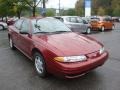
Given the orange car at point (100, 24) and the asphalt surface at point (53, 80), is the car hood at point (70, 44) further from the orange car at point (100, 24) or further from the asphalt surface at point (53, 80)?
the orange car at point (100, 24)

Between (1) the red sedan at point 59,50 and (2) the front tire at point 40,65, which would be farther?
(2) the front tire at point 40,65

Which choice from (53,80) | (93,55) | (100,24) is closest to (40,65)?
(53,80)

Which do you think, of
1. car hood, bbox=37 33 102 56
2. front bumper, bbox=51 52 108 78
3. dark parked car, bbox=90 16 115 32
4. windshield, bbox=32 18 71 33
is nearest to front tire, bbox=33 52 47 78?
car hood, bbox=37 33 102 56

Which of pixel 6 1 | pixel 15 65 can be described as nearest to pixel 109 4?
pixel 6 1

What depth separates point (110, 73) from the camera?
558 centimetres

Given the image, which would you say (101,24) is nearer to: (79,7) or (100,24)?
(100,24)

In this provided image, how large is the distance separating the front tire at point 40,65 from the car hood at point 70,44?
438 mm

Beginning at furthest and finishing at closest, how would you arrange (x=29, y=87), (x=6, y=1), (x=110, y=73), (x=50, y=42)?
(x=6, y=1), (x=110, y=73), (x=50, y=42), (x=29, y=87)

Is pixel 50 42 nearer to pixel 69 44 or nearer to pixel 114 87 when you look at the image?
pixel 69 44

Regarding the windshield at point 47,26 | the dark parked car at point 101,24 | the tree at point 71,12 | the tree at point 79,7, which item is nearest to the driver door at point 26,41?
the windshield at point 47,26

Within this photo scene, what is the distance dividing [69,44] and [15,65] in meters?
2.28

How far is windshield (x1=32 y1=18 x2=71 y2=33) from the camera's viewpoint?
20.1ft

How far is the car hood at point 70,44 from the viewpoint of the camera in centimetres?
470

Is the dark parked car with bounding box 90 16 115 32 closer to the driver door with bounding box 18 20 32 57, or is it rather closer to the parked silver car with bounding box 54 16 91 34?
the parked silver car with bounding box 54 16 91 34
